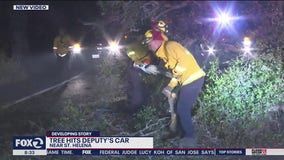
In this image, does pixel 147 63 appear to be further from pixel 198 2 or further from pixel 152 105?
pixel 198 2

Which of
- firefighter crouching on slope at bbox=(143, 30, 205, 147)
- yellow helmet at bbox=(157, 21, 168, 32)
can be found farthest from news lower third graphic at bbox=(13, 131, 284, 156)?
yellow helmet at bbox=(157, 21, 168, 32)

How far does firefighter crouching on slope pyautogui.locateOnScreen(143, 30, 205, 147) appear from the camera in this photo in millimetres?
4168

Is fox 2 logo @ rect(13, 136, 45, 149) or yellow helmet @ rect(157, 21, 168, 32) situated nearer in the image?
yellow helmet @ rect(157, 21, 168, 32)

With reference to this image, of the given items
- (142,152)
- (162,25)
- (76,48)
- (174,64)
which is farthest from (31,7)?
(142,152)

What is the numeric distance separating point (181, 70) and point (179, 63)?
A: 0.08 metres

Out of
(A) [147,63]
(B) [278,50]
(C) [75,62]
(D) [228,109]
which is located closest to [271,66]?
(B) [278,50]

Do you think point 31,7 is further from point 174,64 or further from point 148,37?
point 174,64

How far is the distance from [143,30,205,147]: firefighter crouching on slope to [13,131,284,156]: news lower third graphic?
45 cm

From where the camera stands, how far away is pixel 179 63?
4.20m

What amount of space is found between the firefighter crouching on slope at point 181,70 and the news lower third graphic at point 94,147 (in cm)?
45

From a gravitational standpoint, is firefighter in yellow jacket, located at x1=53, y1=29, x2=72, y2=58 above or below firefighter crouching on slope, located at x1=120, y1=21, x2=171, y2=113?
above

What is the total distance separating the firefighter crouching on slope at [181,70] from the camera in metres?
4.17

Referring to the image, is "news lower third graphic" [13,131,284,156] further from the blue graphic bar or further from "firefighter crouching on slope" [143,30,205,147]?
"firefighter crouching on slope" [143,30,205,147]

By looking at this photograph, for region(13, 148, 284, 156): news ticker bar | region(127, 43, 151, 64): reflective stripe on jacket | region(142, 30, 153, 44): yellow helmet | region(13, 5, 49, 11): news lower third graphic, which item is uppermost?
region(13, 5, 49, 11): news lower third graphic
